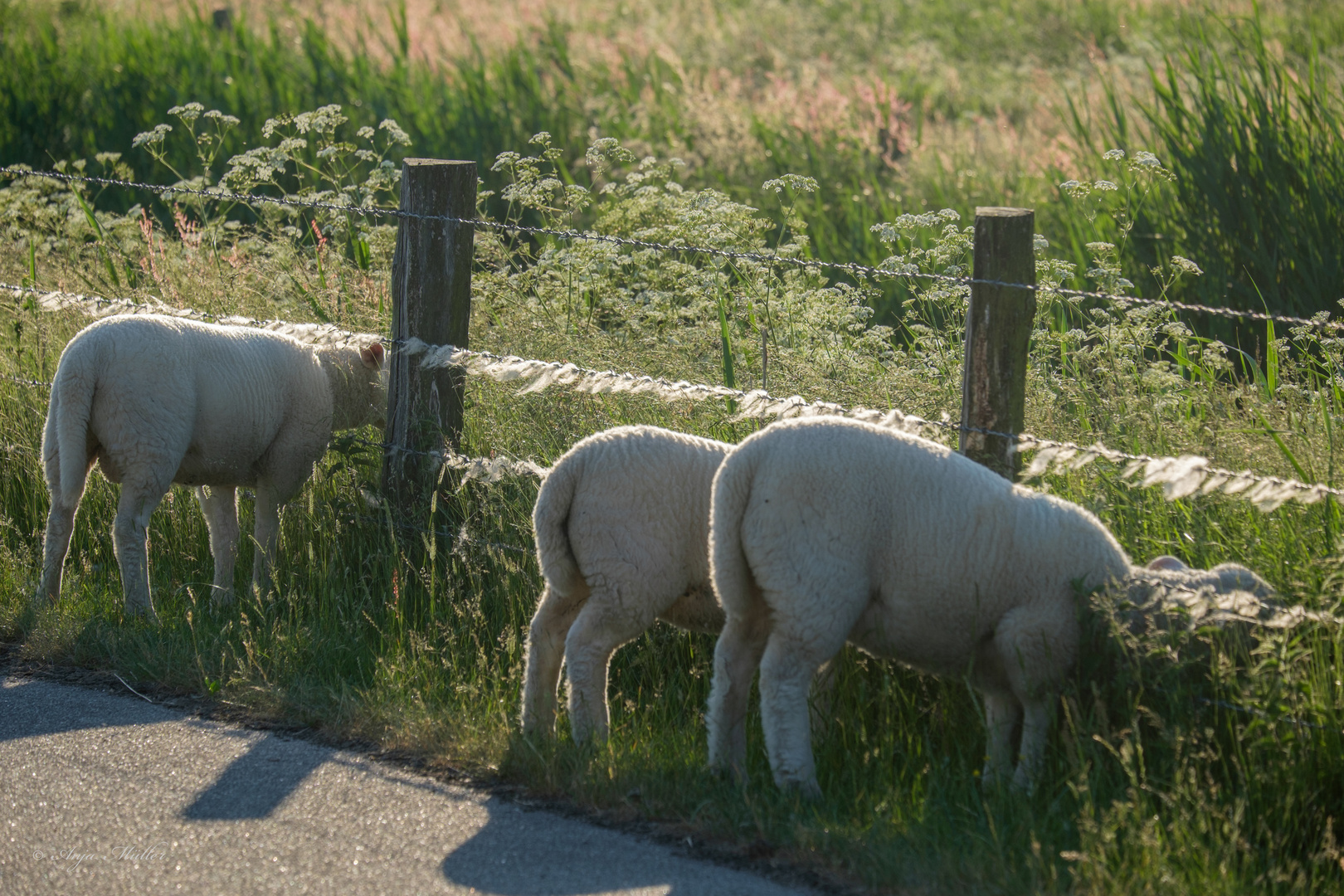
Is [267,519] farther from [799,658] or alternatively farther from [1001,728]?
[1001,728]

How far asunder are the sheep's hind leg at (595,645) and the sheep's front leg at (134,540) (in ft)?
6.12

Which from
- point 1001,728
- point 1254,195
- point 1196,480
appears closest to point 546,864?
point 1001,728

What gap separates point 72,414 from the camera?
437 cm

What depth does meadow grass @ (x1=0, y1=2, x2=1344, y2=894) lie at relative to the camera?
117 inches

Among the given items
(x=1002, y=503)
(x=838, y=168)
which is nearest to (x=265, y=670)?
(x=1002, y=503)

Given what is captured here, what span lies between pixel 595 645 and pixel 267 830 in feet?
3.03

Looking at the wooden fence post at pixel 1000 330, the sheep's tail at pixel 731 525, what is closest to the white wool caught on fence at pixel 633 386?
the wooden fence post at pixel 1000 330

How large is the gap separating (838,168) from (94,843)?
8403mm

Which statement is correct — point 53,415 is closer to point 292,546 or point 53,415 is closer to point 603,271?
point 292,546

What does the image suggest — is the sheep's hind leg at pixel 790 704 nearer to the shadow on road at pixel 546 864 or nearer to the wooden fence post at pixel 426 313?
the shadow on road at pixel 546 864

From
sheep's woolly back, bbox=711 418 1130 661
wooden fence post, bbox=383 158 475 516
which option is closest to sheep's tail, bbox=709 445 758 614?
sheep's woolly back, bbox=711 418 1130 661

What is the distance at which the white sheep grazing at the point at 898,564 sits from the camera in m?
3.17

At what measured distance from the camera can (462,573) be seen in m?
4.73

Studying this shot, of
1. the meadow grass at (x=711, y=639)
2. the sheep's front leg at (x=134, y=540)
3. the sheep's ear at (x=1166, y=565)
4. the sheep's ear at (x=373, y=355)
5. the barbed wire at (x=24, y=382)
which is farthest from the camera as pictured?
the barbed wire at (x=24, y=382)
